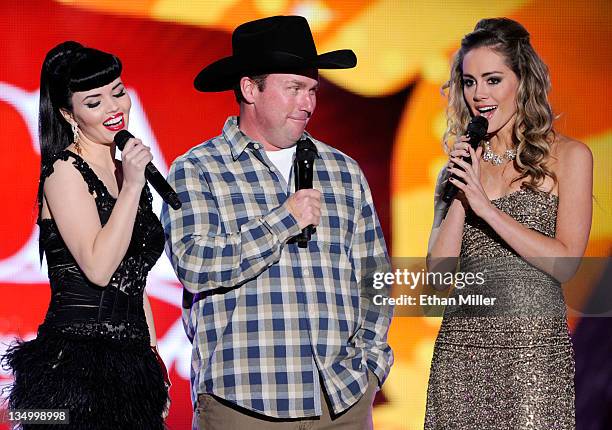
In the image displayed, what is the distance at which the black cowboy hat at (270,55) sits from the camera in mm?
3088

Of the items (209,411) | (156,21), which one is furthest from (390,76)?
(209,411)

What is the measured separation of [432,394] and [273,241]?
0.78m

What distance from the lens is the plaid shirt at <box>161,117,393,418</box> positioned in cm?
280

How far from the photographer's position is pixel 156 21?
436 cm

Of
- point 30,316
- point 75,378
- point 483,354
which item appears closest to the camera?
point 75,378

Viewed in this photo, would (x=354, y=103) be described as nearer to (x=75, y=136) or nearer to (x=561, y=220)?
(x=561, y=220)

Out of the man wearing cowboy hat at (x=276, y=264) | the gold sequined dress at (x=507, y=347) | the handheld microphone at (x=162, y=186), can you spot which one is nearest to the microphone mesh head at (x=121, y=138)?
the handheld microphone at (x=162, y=186)

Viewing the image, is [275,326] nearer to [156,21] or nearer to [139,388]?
[139,388]

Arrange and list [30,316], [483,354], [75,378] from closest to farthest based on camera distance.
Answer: [75,378]
[483,354]
[30,316]

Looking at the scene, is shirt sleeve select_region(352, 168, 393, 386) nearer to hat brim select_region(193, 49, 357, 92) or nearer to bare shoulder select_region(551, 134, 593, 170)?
hat brim select_region(193, 49, 357, 92)

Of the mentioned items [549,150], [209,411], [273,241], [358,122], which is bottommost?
[209,411]

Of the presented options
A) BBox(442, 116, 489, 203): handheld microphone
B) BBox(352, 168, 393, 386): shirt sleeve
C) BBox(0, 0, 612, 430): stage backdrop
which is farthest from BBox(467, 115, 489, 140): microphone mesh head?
BBox(0, 0, 612, 430): stage backdrop

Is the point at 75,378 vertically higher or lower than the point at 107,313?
lower

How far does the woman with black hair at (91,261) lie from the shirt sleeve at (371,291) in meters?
0.63
